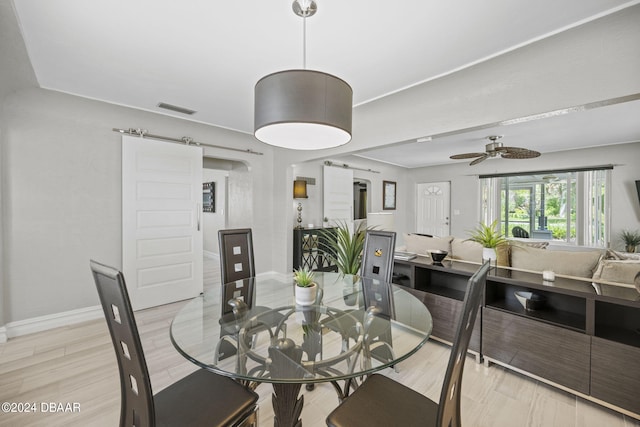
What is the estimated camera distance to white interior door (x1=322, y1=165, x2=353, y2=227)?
5.45 meters

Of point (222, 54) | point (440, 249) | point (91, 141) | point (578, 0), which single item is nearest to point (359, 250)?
point (440, 249)

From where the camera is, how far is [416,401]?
121 centimetres

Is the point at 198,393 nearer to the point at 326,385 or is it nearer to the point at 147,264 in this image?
the point at 326,385

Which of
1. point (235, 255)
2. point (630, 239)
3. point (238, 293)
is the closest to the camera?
point (238, 293)

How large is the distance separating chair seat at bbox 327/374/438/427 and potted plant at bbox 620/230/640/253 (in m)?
5.69

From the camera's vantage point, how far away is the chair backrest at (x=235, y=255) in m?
2.45

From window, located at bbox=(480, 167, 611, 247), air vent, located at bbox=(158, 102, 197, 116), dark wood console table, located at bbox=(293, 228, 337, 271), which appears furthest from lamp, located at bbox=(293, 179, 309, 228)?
window, located at bbox=(480, 167, 611, 247)

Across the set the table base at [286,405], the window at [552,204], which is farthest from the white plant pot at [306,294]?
the window at [552,204]

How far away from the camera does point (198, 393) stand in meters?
1.23

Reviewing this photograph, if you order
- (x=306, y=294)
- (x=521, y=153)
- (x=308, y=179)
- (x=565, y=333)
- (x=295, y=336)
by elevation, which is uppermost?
(x=521, y=153)

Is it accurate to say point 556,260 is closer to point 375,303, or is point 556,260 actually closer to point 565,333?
point 565,333

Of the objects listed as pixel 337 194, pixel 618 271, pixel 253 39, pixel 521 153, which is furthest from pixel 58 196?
pixel 521 153

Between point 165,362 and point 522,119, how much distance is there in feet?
11.2

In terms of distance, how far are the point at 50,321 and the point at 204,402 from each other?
2.94m
